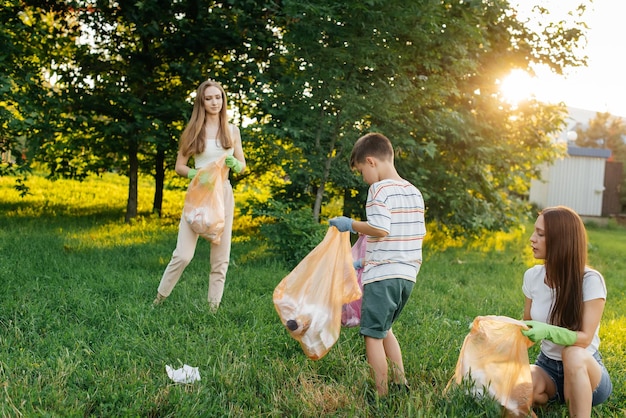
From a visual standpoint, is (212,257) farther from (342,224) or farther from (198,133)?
(342,224)

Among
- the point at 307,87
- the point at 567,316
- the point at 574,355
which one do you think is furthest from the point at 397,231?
the point at 307,87

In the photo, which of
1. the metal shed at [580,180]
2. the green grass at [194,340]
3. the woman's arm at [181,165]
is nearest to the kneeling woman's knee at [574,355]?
the green grass at [194,340]

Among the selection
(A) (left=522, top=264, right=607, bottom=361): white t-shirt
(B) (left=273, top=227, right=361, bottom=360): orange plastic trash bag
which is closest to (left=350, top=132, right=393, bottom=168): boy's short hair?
(B) (left=273, top=227, right=361, bottom=360): orange plastic trash bag

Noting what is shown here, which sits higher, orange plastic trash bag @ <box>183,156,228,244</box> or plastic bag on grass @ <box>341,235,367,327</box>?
orange plastic trash bag @ <box>183,156,228,244</box>

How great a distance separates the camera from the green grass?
3.02 m

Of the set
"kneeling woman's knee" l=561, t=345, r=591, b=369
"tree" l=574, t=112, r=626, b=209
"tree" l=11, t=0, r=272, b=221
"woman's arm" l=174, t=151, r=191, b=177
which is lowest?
"kneeling woman's knee" l=561, t=345, r=591, b=369

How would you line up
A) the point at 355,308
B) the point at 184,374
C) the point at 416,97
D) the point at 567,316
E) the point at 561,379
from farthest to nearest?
the point at 416,97
the point at 355,308
the point at 184,374
the point at 561,379
the point at 567,316

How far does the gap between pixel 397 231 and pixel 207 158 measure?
6.73 ft

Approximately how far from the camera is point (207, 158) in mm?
4703

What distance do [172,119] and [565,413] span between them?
7258 millimetres

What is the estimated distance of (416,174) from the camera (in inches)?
336

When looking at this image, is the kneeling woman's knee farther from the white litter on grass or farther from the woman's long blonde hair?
the woman's long blonde hair

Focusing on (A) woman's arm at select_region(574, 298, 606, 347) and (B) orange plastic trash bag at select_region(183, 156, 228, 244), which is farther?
(B) orange plastic trash bag at select_region(183, 156, 228, 244)

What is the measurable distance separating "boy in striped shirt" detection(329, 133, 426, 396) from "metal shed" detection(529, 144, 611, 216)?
19055 mm
